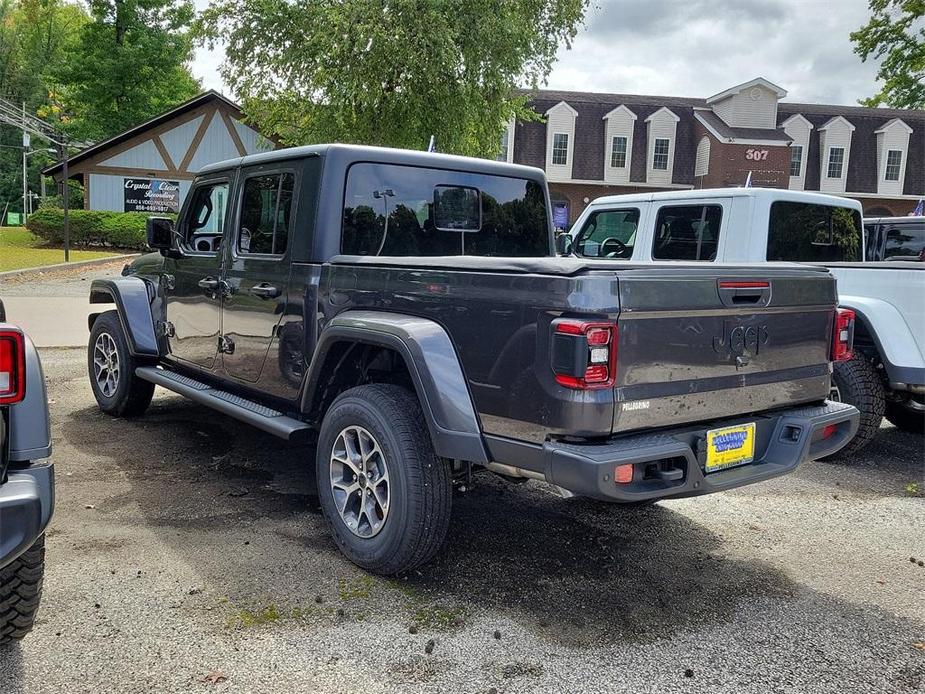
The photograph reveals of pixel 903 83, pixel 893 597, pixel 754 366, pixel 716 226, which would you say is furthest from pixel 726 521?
pixel 903 83

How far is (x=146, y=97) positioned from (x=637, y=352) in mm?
37674

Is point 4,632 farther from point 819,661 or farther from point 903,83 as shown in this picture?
point 903,83

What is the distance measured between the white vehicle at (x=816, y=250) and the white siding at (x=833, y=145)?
3033 cm

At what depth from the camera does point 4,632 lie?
2789 mm

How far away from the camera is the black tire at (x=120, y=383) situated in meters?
6.14

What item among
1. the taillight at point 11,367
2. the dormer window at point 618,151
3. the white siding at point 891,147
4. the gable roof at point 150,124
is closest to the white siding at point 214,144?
the gable roof at point 150,124

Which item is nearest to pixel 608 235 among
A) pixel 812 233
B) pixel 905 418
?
pixel 812 233

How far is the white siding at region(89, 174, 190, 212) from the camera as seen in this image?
94.7 ft

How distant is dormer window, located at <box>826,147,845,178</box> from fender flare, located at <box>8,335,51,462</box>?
37178 mm

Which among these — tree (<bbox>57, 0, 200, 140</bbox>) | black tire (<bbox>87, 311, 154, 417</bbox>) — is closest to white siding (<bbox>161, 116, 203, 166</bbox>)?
tree (<bbox>57, 0, 200, 140</bbox>)

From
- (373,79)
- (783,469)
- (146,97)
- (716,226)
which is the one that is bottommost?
(783,469)

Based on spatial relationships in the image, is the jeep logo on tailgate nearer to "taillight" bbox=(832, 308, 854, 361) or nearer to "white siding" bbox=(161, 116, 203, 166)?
"taillight" bbox=(832, 308, 854, 361)

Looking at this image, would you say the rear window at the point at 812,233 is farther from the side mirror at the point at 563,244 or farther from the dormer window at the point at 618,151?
the dormer window at the point at 618,151

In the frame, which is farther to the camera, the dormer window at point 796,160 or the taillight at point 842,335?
the dormer window at point 796,160
